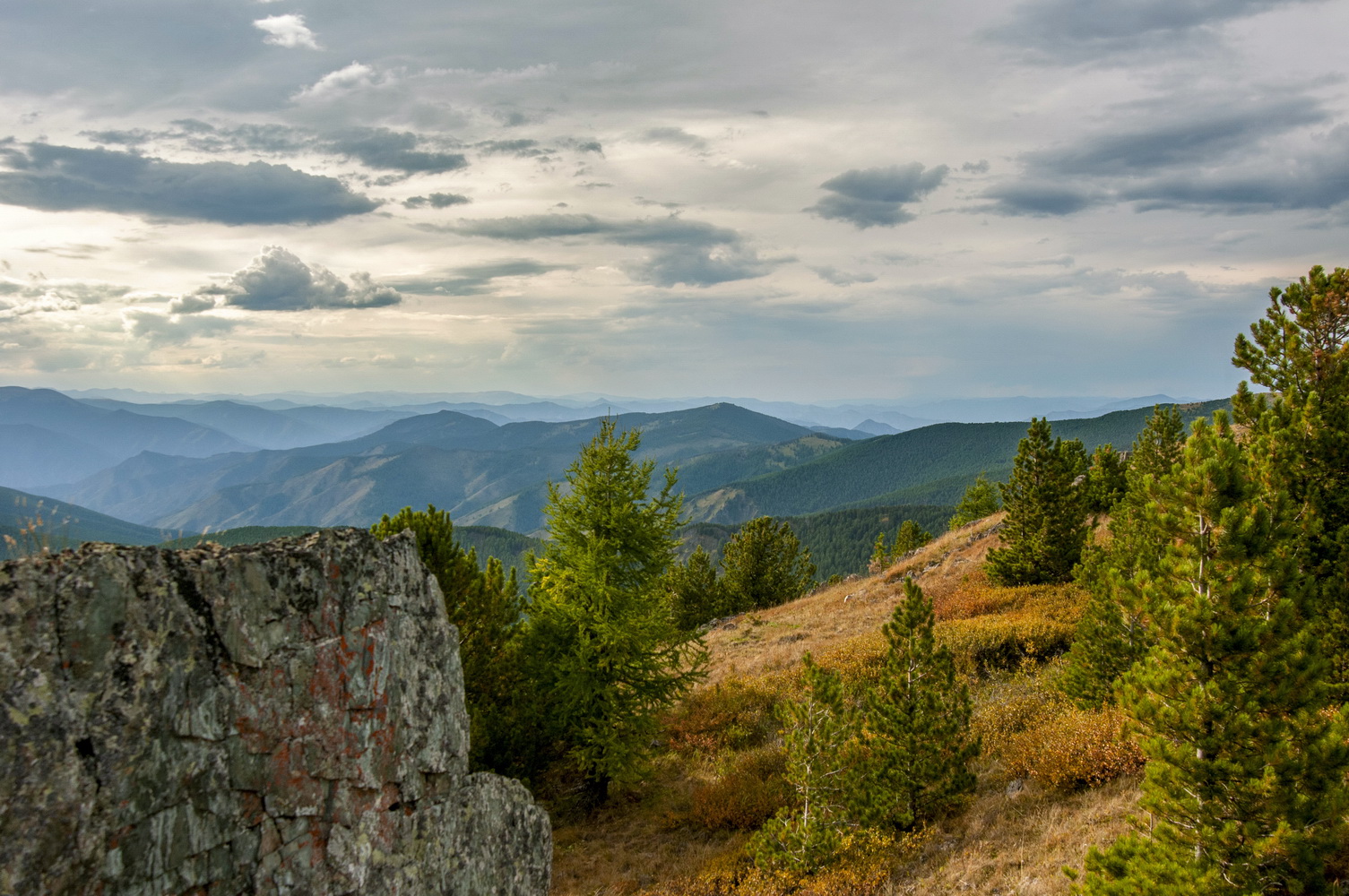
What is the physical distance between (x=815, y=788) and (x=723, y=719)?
992 cm

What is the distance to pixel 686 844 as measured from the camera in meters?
16.0

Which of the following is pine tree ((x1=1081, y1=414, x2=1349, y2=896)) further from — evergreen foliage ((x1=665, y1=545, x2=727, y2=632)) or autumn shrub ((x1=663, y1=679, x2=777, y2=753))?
evergreen foliage ((x1=665, y1=545, x2=727, y2=632))

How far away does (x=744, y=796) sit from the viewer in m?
16.9

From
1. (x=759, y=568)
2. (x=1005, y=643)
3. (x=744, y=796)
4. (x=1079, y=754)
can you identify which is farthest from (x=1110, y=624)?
(x=759, y=568)

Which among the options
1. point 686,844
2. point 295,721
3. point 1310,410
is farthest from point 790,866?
point 1310,410

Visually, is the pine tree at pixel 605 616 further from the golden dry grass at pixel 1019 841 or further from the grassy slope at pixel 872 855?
the golden dry grass at pixel 1019 841

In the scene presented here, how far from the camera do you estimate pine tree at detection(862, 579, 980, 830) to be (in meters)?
13.0

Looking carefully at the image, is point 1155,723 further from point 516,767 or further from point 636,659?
point 516,767

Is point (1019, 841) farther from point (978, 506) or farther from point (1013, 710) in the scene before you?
point (978, 506)

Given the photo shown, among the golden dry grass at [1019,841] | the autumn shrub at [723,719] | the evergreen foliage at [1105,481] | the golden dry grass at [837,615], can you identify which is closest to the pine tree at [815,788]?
the golden dry grass at [1019,841]

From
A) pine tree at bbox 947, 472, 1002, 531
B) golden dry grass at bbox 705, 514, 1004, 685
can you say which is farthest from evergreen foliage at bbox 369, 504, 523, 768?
pine tree at bbox 947, 472, 1002, 531

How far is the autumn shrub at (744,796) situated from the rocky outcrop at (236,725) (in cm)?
739

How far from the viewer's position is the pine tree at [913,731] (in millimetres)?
12984

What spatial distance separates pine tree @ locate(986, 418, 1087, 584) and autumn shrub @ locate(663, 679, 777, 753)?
15.0 meters
